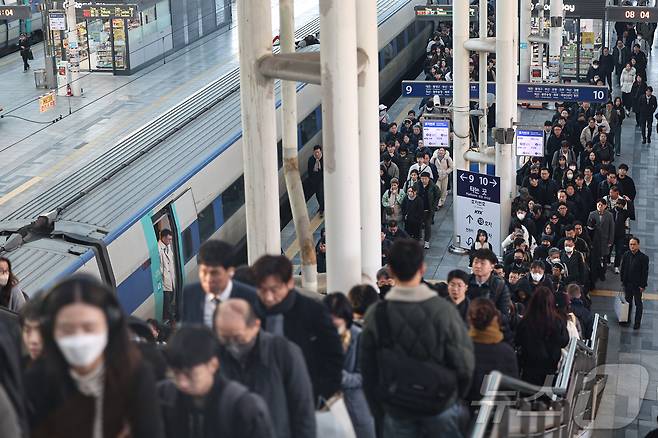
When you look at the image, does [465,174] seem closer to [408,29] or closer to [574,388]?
[574,388]

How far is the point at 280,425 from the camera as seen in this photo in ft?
19.4

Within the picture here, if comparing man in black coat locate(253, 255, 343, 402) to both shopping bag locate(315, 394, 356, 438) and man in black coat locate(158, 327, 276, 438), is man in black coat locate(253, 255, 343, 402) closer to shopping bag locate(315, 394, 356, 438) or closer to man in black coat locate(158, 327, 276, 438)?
shopping bag locate(315, 394, 356, 438)

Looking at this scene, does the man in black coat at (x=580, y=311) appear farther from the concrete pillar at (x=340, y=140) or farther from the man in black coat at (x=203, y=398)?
the man in black coat at (x=203, y=398)

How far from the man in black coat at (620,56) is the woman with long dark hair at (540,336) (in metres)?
26.9

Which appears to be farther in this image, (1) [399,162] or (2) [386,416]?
(1) [399,162]

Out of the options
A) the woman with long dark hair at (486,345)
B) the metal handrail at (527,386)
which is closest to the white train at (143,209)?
the metal handrail at (527,386)

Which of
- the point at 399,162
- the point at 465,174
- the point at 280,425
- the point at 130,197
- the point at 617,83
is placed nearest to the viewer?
the point at 280,425

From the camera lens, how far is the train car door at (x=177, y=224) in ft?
56.6

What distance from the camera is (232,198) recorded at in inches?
790

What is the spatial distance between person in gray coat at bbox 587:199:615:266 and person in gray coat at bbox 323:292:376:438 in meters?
12.4

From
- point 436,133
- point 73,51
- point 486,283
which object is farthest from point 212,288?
point 73,51

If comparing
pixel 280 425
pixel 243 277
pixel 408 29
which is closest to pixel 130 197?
pixel 243 277

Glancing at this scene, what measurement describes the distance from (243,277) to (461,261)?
13743 mm

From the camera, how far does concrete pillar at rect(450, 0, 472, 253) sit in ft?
66.0
